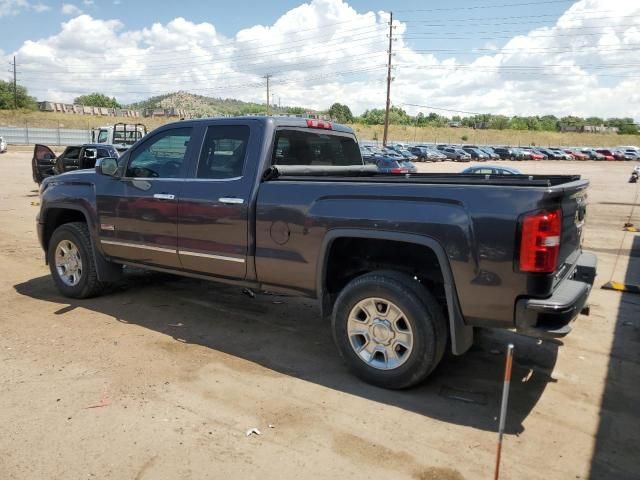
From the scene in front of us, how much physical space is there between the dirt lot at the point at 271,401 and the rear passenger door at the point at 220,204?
Answer: 0.79 m

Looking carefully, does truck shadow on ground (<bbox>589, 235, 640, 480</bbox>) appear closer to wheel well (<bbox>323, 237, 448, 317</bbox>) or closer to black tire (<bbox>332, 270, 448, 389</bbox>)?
black tire (<bbox>332, 270, 448, 389</bbox>)

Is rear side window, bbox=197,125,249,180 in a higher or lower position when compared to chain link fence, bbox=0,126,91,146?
higher

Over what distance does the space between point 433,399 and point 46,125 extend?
7659 cm

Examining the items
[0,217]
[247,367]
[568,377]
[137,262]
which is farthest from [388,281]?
[0,217]

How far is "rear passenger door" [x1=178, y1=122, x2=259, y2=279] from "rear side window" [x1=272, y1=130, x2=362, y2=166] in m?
0.31

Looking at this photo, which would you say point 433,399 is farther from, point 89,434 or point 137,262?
point 137,262

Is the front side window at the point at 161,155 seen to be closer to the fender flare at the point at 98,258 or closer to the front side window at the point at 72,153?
the fender flare at the point at 98,258

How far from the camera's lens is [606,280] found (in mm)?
7613

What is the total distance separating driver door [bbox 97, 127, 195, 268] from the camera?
203 inches

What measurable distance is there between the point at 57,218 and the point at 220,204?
2.81 metres

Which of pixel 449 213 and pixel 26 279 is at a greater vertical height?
pixel 449 213

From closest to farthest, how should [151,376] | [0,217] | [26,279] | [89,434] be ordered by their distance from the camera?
[89,434]
[151,376]
[26,279]
[0,217]

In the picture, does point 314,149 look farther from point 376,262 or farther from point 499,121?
point 499,121

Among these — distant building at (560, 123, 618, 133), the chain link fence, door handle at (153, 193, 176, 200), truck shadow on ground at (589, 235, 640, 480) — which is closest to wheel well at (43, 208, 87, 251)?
door handle at (153, 193, 176, 200)
